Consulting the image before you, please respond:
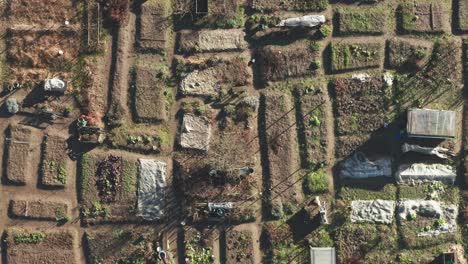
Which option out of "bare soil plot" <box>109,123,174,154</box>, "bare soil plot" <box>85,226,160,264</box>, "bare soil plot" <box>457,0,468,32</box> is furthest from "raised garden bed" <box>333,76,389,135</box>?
"bare soil plot" <box>85,226,160,264</box>

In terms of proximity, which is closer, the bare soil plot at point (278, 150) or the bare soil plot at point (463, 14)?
the bare soil plot at point (278, 150)

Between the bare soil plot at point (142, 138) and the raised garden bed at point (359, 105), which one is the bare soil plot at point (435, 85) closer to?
the raised garden bed at point (359, 105)

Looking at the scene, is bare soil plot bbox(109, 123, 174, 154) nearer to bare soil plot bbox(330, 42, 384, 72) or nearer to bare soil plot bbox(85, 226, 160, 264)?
bare soil plot bbox(85, 226, 160, 264)

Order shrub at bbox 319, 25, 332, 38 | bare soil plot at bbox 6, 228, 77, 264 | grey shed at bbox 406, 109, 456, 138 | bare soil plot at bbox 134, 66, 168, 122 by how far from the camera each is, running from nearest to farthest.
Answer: grey shed at bbox 406, 109, 456, 138 < bare soil plot at bbox 6, 228, 77, 264 < bare soil plot at bbox 134, 66, 168, 122 < shrub at bbox 319, 25, 332, 38

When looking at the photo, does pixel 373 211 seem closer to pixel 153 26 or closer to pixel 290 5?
pixel 290 5

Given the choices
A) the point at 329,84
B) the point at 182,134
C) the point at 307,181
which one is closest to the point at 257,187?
the point at 307,181

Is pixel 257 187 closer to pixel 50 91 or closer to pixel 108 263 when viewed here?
pixel 108 263

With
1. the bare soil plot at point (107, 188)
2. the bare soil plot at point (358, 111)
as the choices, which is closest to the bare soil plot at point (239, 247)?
the bare soil plot at point (107, 188)
